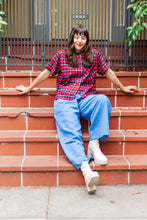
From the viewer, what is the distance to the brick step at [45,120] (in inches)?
114

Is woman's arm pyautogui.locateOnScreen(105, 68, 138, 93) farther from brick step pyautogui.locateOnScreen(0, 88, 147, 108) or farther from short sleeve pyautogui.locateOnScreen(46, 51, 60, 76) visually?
short sleeve pyautogui.locateOnScreen(46, 51, 60, 76)

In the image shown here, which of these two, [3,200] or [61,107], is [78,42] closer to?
[61,107]

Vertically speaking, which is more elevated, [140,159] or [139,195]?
[140,159]

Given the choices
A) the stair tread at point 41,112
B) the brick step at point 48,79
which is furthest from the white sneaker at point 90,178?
the brick step at point 48,79

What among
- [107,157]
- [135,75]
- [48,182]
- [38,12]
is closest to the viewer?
[48,182]

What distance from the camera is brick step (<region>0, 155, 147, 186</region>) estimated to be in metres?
2.51

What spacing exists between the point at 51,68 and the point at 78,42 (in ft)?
1.23

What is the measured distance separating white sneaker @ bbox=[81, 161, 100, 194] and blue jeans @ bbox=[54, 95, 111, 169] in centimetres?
10

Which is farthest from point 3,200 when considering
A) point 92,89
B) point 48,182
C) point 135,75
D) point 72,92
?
point 135,75

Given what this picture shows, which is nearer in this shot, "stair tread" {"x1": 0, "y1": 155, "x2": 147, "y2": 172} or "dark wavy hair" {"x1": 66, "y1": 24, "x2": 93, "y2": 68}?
"stair tread" {"x1": 0, "y1": 155, "x2": 147, "y2": 172}

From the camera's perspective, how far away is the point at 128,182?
2578 mm

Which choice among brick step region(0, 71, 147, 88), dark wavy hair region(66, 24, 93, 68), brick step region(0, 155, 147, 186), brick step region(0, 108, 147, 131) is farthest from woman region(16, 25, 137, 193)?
brick step region(0, 71, 147, 88)

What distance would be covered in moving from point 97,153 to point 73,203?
51cm

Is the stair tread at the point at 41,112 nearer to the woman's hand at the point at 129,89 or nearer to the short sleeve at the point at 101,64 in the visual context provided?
the woman's hand at the point at 129,89
